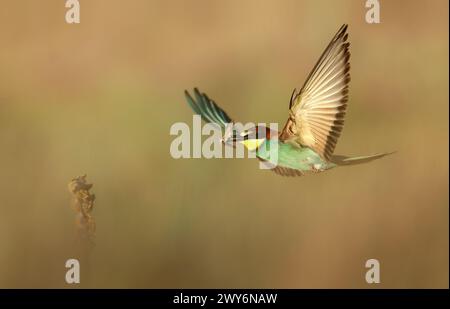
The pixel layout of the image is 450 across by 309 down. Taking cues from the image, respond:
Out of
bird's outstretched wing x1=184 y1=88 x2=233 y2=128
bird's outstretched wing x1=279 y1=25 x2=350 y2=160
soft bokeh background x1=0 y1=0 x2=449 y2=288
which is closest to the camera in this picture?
bird's outstretched wing x1=279 y1=25 x2=350 y2=160

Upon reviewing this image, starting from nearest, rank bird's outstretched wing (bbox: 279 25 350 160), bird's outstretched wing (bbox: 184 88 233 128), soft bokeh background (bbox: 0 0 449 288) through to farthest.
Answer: bird's outstretched wing (bbox: 279 25 350 160), bird's outstretched wing (bbox: 184 88 233 128), soft bokeh background (bbox: 0 0 449 288)

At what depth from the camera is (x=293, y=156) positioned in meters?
0.90

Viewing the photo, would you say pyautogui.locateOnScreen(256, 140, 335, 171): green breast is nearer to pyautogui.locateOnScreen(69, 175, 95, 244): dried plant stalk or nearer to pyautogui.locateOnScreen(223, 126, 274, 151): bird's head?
pyautogui.locateOnScreen(223, 126, 274, 151): bird's head

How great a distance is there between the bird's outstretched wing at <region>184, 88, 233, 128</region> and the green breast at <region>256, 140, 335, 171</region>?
118mm

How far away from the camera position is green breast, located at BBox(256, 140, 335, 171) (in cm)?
90

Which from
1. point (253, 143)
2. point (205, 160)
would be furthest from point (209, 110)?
point (205, 160)

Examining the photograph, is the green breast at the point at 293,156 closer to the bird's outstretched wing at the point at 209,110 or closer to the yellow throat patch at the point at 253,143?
the yellow throat patch at the point at 253,143

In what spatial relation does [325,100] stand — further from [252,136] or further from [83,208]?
[83,208]

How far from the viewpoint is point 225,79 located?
141cm

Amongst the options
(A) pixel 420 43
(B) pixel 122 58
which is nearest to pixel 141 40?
(B) pixel 122 58

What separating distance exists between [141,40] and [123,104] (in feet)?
0.46

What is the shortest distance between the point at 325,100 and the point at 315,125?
35 millimetres

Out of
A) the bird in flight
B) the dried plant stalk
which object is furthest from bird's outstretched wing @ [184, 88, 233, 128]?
the dried plant stalk

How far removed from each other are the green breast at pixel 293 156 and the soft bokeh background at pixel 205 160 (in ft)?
1.31
